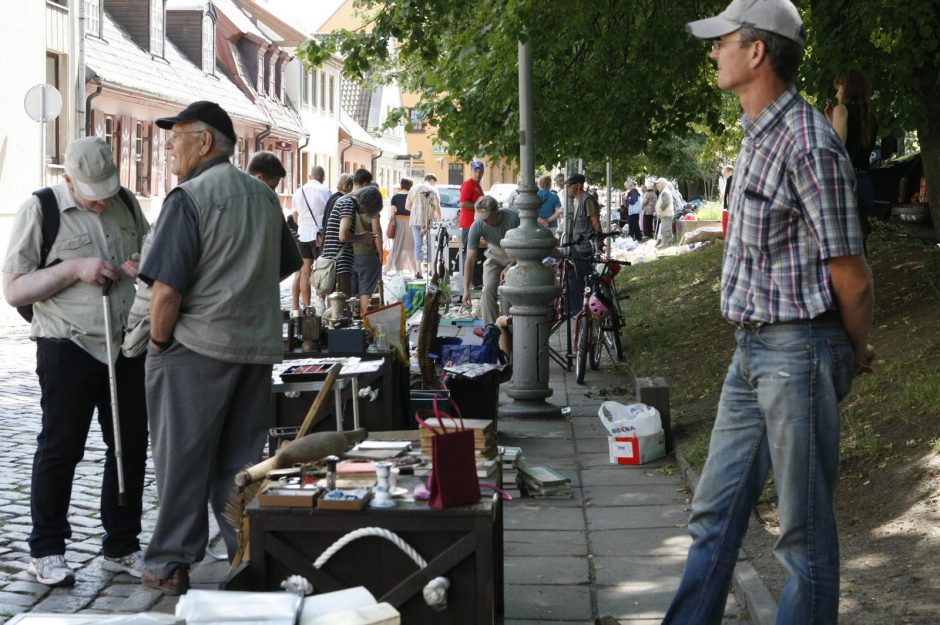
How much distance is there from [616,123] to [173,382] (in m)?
9.40

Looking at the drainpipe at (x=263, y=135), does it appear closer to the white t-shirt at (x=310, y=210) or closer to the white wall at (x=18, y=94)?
the white wall at (x=18, y=94)

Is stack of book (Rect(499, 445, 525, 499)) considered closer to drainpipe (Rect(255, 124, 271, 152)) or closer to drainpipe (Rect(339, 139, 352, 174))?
drainpipe (Rect(255, 124, 271, 152))

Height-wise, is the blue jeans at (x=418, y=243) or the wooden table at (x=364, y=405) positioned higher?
the blue jeans at (x=418, y=243)

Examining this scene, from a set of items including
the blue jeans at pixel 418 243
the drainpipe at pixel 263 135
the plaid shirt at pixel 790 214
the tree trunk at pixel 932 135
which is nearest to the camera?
the plaid shirt at pixel 790 214

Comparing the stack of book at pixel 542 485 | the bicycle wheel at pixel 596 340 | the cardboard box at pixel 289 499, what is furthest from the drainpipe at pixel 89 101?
the cardboard box at pixel 289 499

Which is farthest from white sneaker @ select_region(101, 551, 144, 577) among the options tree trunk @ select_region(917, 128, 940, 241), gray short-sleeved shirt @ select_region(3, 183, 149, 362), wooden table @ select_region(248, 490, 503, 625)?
tree trunk @ select_region(917, 128, 940, 241)

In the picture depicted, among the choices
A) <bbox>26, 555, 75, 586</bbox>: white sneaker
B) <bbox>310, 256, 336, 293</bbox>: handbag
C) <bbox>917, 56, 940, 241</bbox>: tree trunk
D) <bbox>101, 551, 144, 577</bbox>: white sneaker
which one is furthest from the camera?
<bbox>310, 256, 336, 293</bbox>: handbag

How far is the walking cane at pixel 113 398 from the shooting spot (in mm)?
5762

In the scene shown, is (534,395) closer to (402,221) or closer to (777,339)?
(777,339)

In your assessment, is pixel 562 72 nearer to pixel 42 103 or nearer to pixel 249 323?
pixel 249 323

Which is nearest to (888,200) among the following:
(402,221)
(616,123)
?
(616,123)

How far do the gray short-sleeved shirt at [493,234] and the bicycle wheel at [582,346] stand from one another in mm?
1486

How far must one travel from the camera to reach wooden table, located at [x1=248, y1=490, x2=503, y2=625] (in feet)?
13.2

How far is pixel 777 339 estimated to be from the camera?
3.86m
